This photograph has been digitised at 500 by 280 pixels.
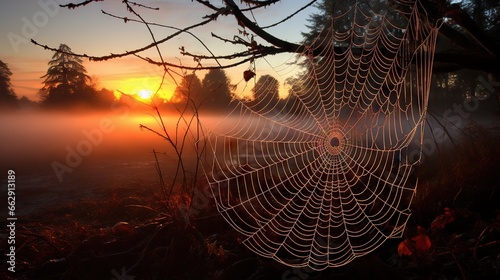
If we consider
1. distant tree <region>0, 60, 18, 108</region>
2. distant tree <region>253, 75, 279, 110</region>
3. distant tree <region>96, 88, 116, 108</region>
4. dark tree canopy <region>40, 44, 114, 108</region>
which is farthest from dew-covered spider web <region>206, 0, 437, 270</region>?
distant tree <region>96, 88, 116, 108</region>

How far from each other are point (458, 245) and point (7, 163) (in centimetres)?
2088

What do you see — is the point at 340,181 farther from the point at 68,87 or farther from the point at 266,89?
the point at 68,87

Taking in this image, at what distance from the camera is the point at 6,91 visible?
4475 centimetres

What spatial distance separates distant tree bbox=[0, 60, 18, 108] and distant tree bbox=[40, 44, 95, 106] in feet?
12.4

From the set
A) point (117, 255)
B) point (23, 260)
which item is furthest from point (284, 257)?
point (23, 260)

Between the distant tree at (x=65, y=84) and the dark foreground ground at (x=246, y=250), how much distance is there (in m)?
41.9

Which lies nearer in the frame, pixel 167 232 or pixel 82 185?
pixel 167 232

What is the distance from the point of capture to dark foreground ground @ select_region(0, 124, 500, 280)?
2836 millimetres

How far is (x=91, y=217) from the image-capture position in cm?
788

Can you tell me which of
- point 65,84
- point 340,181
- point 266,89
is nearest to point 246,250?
point 266,89

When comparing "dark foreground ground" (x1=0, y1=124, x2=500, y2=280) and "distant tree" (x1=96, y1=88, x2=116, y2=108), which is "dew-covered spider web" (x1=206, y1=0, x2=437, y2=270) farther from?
"distant tree" (x1=96, y1=88, x2=116, y2=108)

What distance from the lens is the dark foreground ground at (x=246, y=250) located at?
9.30 ft

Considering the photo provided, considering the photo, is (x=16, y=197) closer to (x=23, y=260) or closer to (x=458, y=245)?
(x=23, y=260)

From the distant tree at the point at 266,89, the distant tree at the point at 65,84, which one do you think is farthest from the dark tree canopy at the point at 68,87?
the distant tree at the point at 266,89
